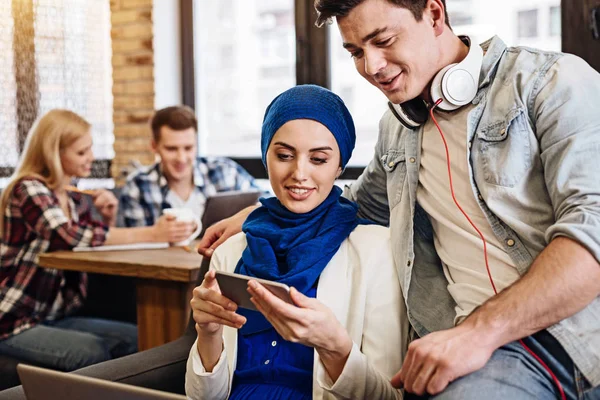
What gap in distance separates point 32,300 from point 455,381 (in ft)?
6.93

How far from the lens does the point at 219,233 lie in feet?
6.34

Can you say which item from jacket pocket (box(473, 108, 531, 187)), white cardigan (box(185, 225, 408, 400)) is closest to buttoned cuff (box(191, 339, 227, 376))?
white cardigan (box(185, 225, 408, 400))

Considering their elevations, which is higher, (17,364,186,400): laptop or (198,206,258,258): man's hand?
(198,206,258,258): man's hand

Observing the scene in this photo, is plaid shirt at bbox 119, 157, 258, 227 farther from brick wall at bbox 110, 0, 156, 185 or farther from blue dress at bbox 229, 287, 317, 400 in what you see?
blue dress at bbox 229, 287, 317, 400

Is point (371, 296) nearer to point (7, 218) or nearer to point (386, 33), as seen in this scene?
point (386, 33)

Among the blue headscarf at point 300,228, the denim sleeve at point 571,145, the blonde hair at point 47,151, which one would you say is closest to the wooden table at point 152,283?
the blonde hair at point 47,151

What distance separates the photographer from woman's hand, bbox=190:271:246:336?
57.1 inches

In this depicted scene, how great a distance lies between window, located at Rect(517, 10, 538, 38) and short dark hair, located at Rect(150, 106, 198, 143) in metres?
1.59

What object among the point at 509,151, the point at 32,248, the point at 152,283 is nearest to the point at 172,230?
the point at 152,283

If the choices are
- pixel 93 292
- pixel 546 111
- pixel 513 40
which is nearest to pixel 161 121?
pixel 93 292

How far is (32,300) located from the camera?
2953mm

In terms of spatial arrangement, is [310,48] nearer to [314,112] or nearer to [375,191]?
[375,191]

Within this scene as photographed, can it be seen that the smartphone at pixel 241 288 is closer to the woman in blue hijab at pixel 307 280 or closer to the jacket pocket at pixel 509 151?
the woman in blue hijab at pixel 307 280

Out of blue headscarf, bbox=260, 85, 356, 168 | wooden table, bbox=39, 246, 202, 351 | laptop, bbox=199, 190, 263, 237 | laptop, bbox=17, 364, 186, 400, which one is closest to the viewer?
laptop, bbox=17, 364, 186, 400
